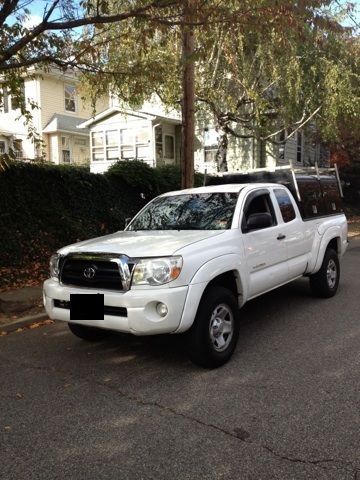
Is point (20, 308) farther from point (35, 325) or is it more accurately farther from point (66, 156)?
point (66, 156)

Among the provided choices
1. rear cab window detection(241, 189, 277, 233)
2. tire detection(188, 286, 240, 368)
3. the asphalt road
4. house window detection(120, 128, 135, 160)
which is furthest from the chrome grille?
house window detection(120, 128, 135, 160)

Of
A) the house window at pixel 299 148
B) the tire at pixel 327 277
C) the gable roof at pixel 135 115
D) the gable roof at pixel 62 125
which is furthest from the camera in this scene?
the gable roof at pixel 62 125

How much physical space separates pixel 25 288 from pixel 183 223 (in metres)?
4.09

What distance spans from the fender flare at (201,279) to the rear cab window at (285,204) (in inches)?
64.2

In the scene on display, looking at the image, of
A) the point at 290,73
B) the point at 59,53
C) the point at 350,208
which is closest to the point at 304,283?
the point at 59,53

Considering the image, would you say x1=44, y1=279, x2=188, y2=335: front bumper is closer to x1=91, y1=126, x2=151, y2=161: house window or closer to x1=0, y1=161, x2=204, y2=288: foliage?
x1=0, y1=161, x2=204, y2=288: foliage

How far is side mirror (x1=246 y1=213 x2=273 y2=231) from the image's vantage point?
5430 millimetres

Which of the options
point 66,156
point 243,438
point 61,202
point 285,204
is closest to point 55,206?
point 61,202

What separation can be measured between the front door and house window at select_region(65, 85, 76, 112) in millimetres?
24065

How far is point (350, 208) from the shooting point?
24469 millimetres

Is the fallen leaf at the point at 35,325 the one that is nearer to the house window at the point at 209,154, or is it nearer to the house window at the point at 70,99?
the house window at the point at 209,154

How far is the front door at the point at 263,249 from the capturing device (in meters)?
5.37

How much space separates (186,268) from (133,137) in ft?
62.2

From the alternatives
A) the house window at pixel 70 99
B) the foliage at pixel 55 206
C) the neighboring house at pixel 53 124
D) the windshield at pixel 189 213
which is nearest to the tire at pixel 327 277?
the windshield at pixel 189 213
